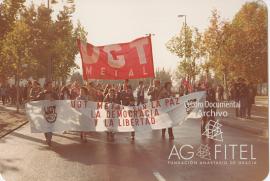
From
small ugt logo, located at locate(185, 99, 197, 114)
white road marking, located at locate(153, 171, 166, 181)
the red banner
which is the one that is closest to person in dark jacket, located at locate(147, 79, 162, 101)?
small ugt logo, located at locate(185, 99, 197, 114)

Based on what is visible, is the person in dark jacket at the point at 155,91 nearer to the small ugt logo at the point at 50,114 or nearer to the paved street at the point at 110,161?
the paved street at the point at 110,161

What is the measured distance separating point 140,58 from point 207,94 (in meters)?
2.20

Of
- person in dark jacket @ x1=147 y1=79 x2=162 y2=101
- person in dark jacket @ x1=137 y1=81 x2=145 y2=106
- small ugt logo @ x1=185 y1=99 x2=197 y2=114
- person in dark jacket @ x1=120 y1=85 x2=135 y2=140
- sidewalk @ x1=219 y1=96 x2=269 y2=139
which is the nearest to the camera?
sidewalk @ x1=219 y1=96 x2=269 y2=139

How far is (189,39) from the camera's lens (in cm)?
3412

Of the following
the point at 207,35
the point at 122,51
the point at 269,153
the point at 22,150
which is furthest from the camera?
the point at 207,35

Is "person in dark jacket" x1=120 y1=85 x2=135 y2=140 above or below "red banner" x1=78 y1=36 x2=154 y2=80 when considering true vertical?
below

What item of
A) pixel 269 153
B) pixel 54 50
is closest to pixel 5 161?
pixel 269 153

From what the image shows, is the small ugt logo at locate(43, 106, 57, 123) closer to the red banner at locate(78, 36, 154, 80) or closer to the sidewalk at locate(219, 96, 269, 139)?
the red banner at locate(78, 36, 154, 80)

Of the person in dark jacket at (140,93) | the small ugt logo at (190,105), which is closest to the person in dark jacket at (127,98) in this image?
the small ugt logo at (190,105)

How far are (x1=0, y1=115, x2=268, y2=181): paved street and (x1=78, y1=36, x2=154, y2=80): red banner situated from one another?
2.15 m

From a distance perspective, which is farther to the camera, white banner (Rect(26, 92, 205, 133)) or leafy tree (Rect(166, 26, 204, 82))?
leafy tree (Rect(166, 26, 204, 82))

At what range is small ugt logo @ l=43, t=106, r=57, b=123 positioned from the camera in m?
13.5

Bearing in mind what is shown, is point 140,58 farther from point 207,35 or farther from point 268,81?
point 207,35

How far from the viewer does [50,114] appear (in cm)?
1348
